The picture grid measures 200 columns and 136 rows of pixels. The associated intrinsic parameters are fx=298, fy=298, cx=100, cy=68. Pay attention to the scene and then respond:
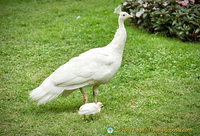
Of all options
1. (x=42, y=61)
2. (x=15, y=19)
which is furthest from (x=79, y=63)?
(x=15, y=19)

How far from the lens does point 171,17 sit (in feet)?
28.1

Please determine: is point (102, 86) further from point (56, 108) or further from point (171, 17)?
point (171, 17)

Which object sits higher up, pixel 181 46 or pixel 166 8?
pixel 166 8

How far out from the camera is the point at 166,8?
8820mm

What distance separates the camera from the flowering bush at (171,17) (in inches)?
329

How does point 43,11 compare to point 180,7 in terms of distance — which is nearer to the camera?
point 180,7

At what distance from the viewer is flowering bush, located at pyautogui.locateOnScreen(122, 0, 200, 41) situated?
8352 mm

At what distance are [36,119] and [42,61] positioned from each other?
9.28 ft

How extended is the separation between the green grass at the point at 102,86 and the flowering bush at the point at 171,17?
36 centimetres

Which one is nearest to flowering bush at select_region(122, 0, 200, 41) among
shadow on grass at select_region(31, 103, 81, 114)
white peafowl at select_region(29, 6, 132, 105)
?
white peafowl at select_region(29, 6, 132, 105)

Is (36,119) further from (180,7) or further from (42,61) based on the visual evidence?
(180,7)

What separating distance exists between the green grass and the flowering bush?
360 mm

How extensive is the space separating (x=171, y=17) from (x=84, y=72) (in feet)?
14.7

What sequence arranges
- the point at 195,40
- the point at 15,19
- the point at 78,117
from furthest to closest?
the point at 15,19
the point at 195,40
the point at 78,117
